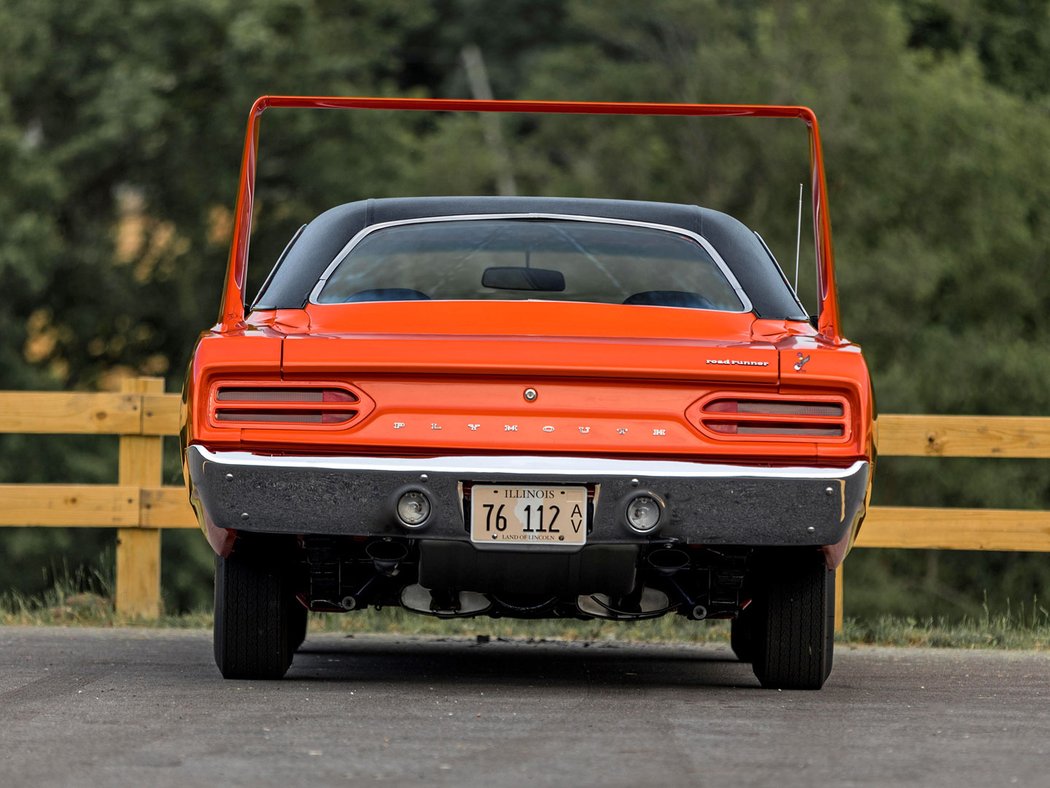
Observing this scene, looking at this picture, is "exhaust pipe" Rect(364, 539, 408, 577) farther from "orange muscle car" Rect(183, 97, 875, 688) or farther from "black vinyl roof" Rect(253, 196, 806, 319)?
"black vinyl roof" Rect(253, 196, 806, 319)

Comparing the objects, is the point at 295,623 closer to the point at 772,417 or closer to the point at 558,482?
the point at 558,482

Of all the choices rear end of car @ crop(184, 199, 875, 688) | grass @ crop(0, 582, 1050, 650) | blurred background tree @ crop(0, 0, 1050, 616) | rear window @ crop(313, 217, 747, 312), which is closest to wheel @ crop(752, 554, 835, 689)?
rear end of car @ crop(184, 199, 875, 688)

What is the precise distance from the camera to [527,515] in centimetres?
627

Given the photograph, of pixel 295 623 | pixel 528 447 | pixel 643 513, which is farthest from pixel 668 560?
pixel 295 623

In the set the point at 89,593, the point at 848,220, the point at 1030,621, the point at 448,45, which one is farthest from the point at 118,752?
the point at 448,45

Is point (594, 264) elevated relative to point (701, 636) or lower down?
elevated

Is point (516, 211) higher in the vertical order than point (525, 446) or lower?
higher

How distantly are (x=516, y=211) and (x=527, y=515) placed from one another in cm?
162

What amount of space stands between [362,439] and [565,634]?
3729 millimetres

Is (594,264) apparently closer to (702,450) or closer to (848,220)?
(702,450)

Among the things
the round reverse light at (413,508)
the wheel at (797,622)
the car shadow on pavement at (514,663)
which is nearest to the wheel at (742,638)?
the car shadow on pavement at (514,663)

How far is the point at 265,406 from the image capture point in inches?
249

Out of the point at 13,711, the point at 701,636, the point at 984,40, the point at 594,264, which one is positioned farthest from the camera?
the point at 984,40

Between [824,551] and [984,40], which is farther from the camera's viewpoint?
[984,40]
